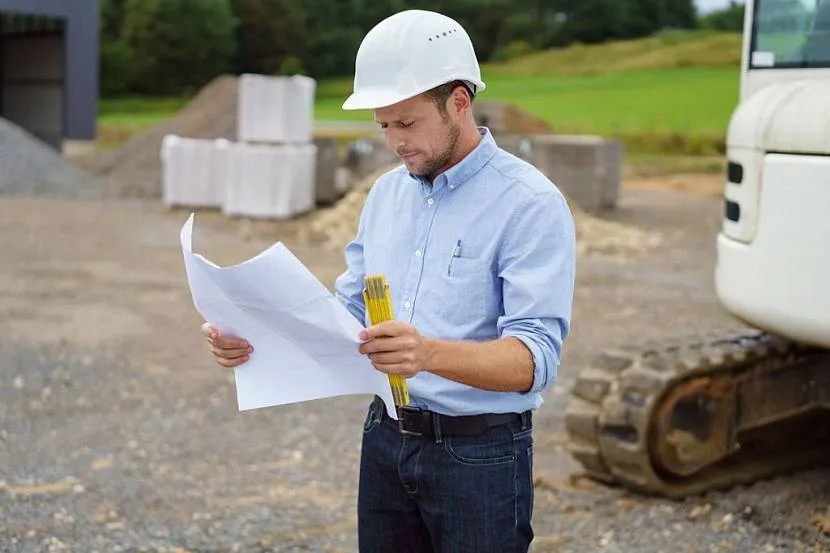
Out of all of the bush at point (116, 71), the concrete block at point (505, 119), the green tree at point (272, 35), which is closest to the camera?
the concrete block at point (505, 119)

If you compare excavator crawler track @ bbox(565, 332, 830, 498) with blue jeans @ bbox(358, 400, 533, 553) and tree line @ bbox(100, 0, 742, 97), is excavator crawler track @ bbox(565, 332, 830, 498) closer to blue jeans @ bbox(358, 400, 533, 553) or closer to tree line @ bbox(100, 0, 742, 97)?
blue jeans @ bbox(358, 400, 533, 553)

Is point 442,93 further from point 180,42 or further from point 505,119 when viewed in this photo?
point 180,42

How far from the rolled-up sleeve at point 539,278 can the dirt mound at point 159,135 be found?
62.9 feet

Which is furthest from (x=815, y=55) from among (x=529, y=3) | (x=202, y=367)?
(x=529, y=3)

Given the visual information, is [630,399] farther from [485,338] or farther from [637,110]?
[637,110]

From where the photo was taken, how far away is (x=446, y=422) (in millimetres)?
2506

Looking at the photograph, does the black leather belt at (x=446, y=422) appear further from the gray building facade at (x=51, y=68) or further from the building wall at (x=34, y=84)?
the building wall at (x=34, y=84)

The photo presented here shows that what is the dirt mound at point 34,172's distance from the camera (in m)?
20.4

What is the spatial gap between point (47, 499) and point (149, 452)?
804mm

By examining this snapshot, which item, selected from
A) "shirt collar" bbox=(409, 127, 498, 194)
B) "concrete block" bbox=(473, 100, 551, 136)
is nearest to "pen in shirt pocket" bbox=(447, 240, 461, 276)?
"shirt collar" bbox=(409, 127, 498, 194)

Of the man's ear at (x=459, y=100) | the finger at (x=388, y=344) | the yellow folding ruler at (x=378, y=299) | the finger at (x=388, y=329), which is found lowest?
the finger at (x=388, y=344)

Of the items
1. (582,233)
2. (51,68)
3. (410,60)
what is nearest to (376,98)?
(410,60)

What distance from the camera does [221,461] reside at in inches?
227

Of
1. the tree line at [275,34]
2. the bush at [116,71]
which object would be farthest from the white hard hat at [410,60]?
the bush at [116,71]
